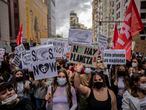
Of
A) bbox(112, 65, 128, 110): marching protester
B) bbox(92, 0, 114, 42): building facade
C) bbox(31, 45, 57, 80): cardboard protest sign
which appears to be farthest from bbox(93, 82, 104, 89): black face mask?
bbox(92, 0, 114, 42): building facade

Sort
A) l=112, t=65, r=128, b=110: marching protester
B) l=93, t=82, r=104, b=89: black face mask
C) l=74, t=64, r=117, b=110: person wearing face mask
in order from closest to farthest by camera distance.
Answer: l=74, t=64, r=117, b=110: person wearing face mask
l=93, t=82, r=104, b=89: black face mask
l=112, t=65, r=128, b=110: marching protester

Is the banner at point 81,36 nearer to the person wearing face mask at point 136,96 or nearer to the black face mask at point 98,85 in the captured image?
the black face mask at point 98,85

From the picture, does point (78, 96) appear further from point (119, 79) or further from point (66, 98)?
point (119, 79)

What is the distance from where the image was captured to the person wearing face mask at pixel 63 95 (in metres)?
7.22

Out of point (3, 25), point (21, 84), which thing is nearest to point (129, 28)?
point (21, 84)

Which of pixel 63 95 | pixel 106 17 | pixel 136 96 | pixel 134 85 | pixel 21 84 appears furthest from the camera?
pixel 106 17

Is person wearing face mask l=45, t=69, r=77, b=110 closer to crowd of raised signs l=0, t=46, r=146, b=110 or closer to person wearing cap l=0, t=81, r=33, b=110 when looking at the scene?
crowd of raised signs l=0, t=46, r=146, b=110

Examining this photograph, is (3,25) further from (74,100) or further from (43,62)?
(74,100)

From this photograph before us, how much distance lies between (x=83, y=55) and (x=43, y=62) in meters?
1.03

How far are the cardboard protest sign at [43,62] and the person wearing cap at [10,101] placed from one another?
263 cm

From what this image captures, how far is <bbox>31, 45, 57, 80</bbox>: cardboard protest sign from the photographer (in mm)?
7987

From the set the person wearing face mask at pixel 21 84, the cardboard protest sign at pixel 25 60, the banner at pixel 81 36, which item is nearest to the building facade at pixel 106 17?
the cardboard protest sign at pixel 25 60

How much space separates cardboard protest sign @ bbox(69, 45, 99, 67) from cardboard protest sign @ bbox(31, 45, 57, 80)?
1.92ft

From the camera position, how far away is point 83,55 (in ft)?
24.5
